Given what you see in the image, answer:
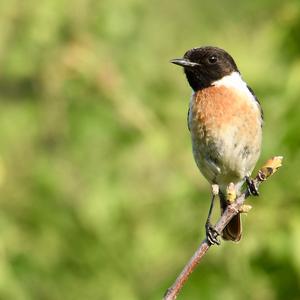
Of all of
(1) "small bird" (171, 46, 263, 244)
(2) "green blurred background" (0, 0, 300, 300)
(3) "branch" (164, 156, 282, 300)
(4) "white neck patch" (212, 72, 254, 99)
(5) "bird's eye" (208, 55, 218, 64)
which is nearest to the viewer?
(3) "branch" (164, 156, 282, 300)

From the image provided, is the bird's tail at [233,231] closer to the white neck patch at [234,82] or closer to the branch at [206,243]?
the white neck patch at [234,82]

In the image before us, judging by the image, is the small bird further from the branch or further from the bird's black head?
the branch

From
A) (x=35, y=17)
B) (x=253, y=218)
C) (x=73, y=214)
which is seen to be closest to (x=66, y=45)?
(x=35, y=17)

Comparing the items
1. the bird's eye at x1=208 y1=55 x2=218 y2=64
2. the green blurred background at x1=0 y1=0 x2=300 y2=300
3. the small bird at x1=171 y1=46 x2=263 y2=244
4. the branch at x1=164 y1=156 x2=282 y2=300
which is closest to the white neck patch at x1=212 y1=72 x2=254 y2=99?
the small bird at x1=171 y1=46 x2=263 y2=244

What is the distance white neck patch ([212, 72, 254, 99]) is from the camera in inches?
212

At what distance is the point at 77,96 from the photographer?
308 inches

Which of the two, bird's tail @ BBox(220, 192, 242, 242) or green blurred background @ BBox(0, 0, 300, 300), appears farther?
green blurred background @ BBox(0, 0, 300, 300)

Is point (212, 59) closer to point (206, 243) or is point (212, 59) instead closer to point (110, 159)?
point (110, 159)

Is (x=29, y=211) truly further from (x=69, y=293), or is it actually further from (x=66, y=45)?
(x=66, y=45)

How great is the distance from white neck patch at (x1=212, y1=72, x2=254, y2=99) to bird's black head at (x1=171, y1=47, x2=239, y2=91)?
0.03 meters

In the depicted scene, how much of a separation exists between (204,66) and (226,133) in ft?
1.88

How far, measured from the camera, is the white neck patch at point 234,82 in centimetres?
539

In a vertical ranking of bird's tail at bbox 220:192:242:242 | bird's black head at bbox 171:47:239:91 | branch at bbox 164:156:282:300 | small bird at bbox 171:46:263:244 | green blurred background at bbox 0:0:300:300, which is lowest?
branch at bbox 164:156:282:300

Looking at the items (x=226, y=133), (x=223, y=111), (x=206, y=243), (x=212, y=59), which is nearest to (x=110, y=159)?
(x=212, y=59)
